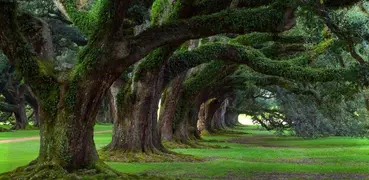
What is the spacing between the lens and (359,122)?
108 ft

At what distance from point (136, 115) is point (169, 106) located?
7.30m

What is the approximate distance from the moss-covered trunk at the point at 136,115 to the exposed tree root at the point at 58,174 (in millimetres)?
6890

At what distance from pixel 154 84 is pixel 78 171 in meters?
7.68

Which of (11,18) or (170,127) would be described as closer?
(11,18)

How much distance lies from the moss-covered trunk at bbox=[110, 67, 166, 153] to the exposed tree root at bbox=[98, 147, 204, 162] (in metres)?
0.24

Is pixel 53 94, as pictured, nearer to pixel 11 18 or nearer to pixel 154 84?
pixel 11 18

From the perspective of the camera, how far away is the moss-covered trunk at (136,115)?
779 inches

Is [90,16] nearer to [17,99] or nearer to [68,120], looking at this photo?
[68,120]

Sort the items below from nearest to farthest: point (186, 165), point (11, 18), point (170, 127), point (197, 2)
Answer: point (11, 18)
point (197, 2)
point (186, 165)
point (170, 127)

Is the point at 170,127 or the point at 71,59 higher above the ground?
the point at 71,59

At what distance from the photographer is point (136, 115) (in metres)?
19.9

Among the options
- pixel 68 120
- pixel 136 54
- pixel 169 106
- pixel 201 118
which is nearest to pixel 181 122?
pixel 169 106

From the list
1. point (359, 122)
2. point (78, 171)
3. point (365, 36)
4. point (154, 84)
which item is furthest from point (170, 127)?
point (365, 36)

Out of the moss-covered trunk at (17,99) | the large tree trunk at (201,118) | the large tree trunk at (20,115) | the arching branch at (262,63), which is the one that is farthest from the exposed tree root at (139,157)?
the large tree trunk at (20,115)
